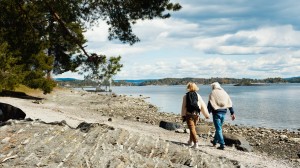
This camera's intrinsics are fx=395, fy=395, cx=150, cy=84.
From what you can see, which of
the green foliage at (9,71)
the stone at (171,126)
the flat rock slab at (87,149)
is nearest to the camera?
the flat rock slab at (87,149)

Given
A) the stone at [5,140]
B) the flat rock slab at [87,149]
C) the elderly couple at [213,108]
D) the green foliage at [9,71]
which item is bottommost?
the flat rock slab at [87,149]

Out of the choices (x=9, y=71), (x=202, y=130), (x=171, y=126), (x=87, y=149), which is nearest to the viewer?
(x=87, y=149)

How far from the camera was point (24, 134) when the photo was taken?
1054 centimetres

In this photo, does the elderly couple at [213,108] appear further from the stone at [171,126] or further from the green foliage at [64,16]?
the stone at [171,126]

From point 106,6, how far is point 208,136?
7899mm

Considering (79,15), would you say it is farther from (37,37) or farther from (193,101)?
(193,101)

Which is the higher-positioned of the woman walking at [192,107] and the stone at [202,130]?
the woman walking at [192,107]

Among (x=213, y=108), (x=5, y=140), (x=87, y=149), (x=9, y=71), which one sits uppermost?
(x=9, y=71)

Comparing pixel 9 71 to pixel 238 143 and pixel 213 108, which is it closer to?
pixel 238 143

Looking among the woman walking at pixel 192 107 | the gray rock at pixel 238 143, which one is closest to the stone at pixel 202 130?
the gray rock at pixel 238 143

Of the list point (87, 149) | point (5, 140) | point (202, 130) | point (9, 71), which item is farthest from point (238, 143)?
point (9, 71)

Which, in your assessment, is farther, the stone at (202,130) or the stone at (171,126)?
the stone at (171,126)

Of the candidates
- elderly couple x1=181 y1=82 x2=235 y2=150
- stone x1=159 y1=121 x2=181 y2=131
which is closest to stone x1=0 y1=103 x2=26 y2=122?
elderly couple x1=181 y1=82 x2=235 y2=150

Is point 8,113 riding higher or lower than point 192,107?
lower
